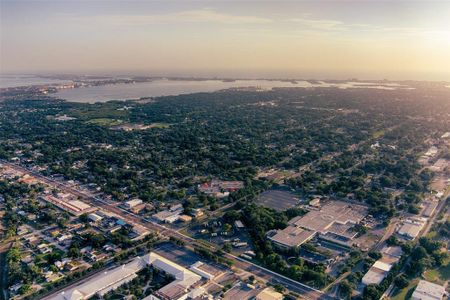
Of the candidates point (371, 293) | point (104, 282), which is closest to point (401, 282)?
point (371, 293)

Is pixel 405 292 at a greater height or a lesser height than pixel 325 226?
lesser

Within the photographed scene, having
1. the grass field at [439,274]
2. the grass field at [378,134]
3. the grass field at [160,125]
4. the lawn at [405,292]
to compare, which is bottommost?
the lawn at [405,292]

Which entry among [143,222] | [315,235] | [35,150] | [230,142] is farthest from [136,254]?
[35,150]

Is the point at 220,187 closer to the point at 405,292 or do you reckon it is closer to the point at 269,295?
the point at 269,295

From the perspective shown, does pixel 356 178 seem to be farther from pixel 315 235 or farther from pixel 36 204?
pixel 36 204

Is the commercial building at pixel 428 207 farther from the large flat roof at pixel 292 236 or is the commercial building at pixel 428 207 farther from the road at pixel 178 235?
the road at pixel 178 235

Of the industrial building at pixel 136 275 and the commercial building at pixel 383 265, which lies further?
the commercial building at pixel 383 265

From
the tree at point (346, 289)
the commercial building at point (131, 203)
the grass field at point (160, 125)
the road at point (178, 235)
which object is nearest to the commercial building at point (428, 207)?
the tree at point (346, 289)
